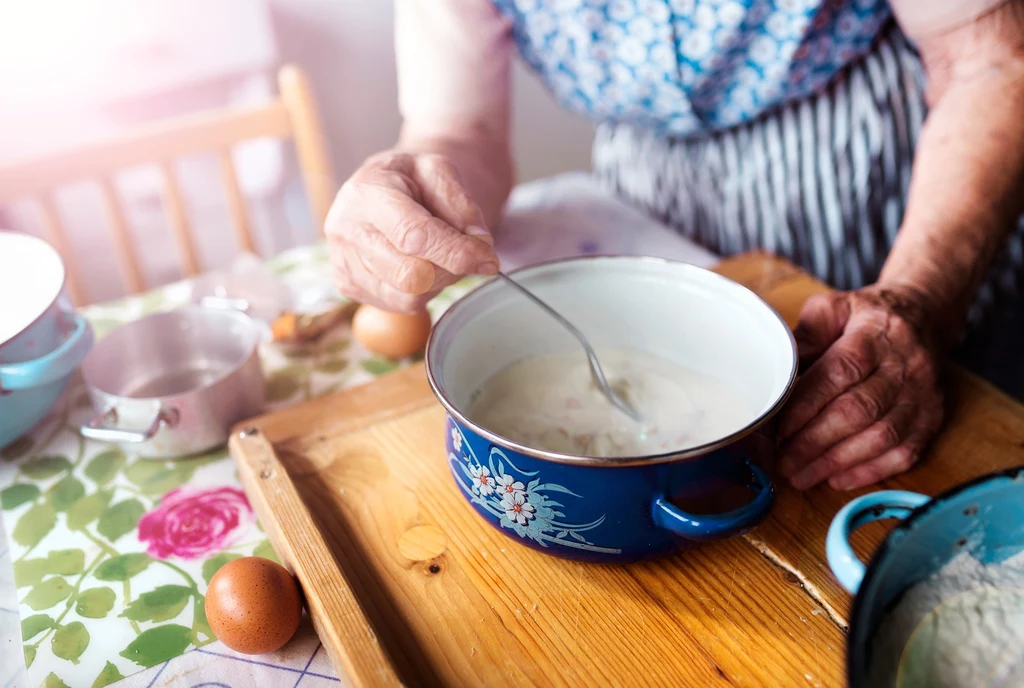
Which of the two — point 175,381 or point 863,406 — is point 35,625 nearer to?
point 175,381

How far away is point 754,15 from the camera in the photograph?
89cm

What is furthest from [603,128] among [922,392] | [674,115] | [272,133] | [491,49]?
[922,392]

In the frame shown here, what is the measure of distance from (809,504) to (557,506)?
9.2 inches

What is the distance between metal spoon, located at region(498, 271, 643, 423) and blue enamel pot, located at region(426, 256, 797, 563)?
14 mm

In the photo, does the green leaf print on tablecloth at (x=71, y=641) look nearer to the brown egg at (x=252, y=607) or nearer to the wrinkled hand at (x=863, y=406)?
the brown egg at (x=252, y=607)

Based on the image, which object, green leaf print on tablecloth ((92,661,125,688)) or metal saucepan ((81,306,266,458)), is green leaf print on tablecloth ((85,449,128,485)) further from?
green leaf print on tablecloth ((92,661,125,688))

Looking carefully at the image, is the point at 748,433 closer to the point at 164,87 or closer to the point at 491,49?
the point at 491,49

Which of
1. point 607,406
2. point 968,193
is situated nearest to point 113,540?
point 607,406

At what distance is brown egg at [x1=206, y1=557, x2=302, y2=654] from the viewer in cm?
55

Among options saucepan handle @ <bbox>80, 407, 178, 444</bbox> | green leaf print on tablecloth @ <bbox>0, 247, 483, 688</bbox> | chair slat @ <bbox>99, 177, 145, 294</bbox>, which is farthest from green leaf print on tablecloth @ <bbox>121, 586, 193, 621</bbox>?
chair slat @ <bbox>99, 177, 145, 294</bbox>

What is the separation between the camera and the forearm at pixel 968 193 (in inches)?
30.6

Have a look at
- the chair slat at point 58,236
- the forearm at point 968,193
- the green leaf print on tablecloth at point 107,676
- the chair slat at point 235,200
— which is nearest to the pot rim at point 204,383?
the green leaf print on tablecloth at point 107,676

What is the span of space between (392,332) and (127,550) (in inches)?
12.7

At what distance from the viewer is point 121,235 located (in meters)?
1.22
